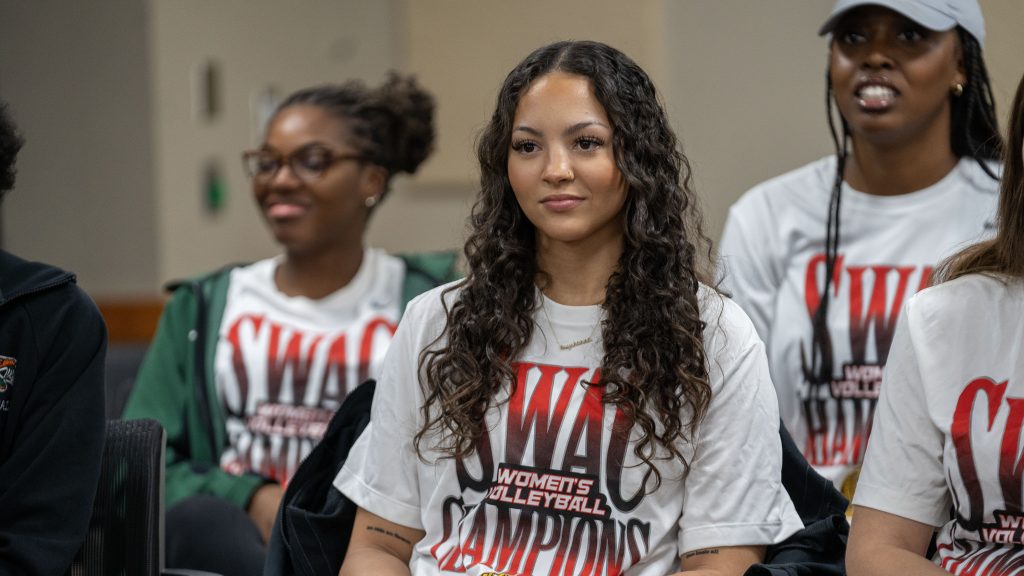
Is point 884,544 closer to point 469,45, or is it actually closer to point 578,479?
point 578,479

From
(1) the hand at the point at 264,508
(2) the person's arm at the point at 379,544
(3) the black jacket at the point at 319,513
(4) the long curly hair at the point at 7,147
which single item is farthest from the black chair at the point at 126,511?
(1) the hand at the point at 264,508

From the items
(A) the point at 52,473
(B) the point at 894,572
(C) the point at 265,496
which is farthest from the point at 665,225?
(C) the point at 265,496

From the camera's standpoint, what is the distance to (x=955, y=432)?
150 centimetres

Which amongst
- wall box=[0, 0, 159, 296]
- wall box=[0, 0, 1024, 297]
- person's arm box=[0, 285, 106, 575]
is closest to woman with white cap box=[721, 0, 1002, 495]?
person's arm box=[0, 285, 106, 575]

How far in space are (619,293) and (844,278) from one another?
30.9 inches

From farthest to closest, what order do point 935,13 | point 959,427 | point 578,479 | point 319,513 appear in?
point 935,13
point 319,513
point 578,479
point 959,427

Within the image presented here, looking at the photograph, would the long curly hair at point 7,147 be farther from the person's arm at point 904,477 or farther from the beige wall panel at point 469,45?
the beige wall panel at point 469,45

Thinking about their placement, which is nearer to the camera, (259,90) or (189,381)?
(189,381)

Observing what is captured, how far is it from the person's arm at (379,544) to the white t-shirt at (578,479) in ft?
0.06

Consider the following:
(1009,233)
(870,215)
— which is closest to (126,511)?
(1009,233)

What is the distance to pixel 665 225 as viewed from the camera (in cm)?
168

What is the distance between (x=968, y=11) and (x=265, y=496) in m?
1.67

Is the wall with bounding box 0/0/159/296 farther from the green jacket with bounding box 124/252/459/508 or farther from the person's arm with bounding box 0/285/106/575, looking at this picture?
the person's arm with bounding box 0/285/106/575

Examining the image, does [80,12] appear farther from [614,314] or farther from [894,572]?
[894,572]
